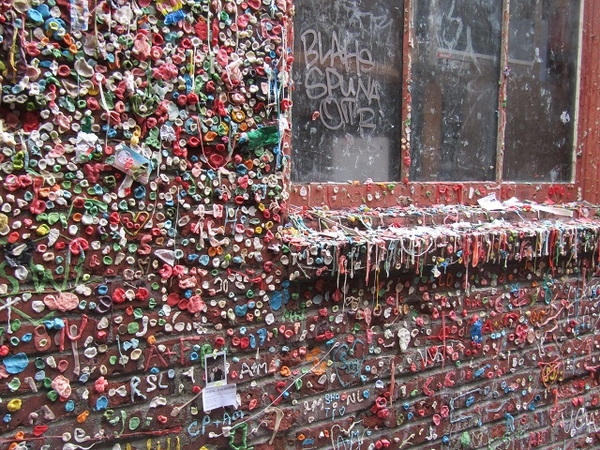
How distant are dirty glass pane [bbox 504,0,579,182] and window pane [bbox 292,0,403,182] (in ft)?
2.80

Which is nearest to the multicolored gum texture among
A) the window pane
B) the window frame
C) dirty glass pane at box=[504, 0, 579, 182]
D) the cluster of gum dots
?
the cluster of gum dots

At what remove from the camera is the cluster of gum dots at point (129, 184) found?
1.66 metres

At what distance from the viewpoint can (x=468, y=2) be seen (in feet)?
9.37

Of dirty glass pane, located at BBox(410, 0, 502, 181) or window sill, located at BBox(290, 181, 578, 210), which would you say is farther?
dirty glass pane, located at BBox(410, 0, 502, 181)

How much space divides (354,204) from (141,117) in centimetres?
110

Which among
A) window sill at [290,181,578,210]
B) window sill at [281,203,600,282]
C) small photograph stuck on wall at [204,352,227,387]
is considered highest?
window sill at [290,181,578,210]

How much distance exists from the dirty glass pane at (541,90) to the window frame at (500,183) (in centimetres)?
5

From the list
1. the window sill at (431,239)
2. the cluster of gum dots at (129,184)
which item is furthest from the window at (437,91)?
the cluster of gum dots at (129,184)

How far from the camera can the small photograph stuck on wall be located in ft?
6.59

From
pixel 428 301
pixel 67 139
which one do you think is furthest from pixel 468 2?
pixel 67 139

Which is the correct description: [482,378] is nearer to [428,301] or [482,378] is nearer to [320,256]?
[428,301]

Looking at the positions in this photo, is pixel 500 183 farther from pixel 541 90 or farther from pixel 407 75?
pixel 407 75

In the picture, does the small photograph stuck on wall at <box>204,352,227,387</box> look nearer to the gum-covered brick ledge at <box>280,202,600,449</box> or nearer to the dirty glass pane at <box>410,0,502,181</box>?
the gum-covered brick ledge at <box>280,202,600,449</box>

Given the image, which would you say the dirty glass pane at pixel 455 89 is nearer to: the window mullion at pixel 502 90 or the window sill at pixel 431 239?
the window mullion at pixel 502 90
